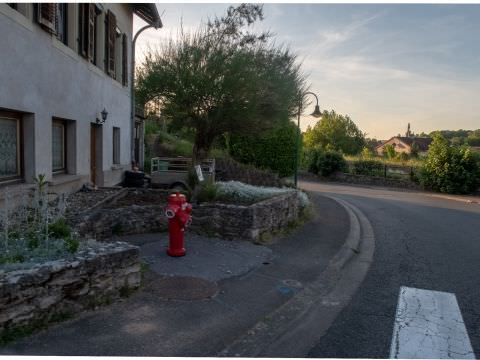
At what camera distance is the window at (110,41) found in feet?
39.4

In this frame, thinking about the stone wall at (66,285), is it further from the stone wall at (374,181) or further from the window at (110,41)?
the stone wall at (374,181)

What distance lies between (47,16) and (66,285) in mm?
→ 5532

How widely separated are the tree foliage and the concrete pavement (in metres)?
56.2

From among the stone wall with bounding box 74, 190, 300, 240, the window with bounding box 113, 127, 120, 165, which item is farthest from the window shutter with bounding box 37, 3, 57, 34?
the window with bounding box 113, 127, 120, 165

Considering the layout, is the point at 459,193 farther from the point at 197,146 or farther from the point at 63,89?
the point at 63,89

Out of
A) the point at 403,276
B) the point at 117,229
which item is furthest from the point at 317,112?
the point at 117,229

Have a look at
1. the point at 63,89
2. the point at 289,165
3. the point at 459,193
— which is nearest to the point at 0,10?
the point at 63,89

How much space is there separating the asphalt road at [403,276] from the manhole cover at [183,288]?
152cm

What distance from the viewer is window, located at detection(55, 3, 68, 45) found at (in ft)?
27.8

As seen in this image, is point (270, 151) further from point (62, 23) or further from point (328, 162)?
point (328, 162)

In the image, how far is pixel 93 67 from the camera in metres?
10.5

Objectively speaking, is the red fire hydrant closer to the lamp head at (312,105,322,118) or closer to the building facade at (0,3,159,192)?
the building facade at (0,3,159,192)

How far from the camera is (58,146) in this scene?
917cm

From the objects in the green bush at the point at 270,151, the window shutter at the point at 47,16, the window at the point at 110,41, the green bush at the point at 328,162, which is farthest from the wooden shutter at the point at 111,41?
the green bush at the point at 328,162
